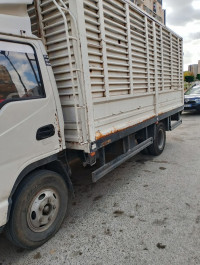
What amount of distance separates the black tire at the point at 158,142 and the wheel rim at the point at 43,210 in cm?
331

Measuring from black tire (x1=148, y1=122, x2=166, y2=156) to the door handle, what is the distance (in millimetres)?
3378

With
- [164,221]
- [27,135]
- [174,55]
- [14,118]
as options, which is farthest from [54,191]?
[174,55]

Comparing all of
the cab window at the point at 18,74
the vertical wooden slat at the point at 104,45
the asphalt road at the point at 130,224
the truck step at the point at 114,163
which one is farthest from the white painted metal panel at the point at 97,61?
the asphalt road at the point at 130,224

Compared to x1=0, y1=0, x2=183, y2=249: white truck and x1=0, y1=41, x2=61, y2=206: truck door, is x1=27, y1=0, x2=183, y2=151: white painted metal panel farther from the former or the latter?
x1=0, y1=41, x2=61, y2=206: truck door

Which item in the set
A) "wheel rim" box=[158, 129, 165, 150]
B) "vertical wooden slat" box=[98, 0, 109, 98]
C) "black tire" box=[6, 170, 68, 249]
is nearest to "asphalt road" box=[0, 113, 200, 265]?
"black tire" box=[6, 170, 68, 249]

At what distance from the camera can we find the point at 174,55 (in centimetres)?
605

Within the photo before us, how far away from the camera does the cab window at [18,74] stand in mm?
2139

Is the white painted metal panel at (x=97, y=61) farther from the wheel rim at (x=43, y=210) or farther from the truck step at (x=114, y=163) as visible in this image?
the wheel rim at (x=43, y=210)

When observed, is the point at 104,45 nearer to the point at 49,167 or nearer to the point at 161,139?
the point at 49,167

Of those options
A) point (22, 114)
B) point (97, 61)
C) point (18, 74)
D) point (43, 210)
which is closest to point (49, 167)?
point (43, 210)

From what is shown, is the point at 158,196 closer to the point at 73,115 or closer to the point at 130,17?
the point at 73,115

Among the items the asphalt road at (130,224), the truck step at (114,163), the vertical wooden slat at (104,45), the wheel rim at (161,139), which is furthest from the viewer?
the wheel rim at (161,139)

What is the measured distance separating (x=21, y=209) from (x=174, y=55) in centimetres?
562

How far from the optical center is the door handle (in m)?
2.39
